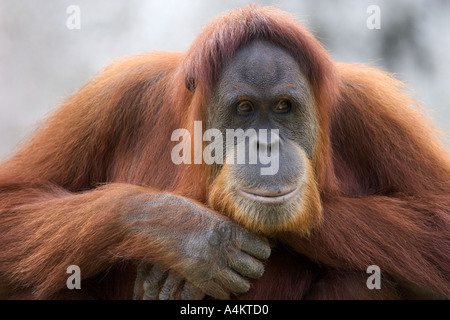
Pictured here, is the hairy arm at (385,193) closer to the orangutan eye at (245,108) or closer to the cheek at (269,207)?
the cheek at (269,207)

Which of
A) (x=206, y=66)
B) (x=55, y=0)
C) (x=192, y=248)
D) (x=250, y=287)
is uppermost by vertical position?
(x=55, y=0)

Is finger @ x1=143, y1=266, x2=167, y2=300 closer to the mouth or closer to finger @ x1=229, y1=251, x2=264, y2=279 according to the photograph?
finger @ x1=229, y1=251, x2=264, y2=279

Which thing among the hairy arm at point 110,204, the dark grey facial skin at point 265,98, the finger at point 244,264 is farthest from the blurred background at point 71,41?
the finger at point 244,264

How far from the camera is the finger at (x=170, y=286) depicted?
7.34 ft

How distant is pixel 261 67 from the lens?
2.22m

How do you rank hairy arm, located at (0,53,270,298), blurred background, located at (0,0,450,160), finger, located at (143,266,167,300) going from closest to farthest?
1. hairy arm, located at (0,53,270,298)
2. finger, located at (143,266,167,300)
3. blurred background, located at (0,0,450,160)

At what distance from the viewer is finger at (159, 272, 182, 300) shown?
2.24 metres

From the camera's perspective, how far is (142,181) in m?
2.66

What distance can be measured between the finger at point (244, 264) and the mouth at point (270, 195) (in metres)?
0.21

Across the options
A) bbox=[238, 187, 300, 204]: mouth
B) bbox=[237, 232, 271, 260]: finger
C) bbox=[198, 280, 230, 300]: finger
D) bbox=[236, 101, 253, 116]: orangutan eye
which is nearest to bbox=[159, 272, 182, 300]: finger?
bbox=[198, 280, 230, 300]: finger

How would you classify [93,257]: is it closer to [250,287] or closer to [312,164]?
[250,287]

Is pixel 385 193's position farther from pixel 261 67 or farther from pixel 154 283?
pixel 154 283

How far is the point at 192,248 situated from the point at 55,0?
3443 millimetres

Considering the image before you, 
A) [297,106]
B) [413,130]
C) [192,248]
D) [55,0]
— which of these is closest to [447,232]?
[413,130]
